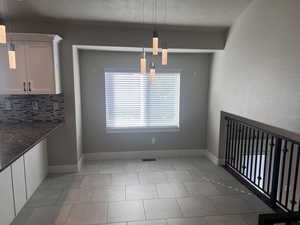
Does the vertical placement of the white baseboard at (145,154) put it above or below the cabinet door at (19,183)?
below

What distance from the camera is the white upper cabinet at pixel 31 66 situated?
3336mm

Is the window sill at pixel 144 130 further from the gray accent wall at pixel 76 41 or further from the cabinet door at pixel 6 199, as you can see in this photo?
the cabinet door at pixel 6 199

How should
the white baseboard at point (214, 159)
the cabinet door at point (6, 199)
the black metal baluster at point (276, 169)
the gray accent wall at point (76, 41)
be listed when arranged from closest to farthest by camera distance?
1. the cabinet door at point (6, 199)
2. the black metal baluster at point (276, 169)
3. the gray accent wall at point (76, 41)
4. the white baseboard at point (214, 159)

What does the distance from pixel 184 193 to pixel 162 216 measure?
0.68m

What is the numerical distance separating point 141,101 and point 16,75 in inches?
93.1

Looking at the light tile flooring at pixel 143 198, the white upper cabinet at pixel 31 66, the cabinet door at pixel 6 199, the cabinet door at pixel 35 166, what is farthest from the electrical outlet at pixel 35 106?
the cabinet door at pixel 6 199

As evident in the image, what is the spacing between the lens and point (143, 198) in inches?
123

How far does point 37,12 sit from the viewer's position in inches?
130

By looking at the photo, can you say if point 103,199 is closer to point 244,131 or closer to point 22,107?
point 22,107

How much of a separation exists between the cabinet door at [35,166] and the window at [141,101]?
4.65ft

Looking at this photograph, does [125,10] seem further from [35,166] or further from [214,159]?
[214,159]

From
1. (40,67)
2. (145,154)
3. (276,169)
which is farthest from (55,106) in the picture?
(276,169)

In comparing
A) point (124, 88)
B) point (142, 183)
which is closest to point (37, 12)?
point (124, 88)

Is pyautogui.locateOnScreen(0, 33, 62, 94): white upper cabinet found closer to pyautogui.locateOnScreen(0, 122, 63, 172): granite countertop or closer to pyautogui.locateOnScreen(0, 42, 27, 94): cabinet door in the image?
pyautogui.locateOnScreen(0, 42, 27, 94): cabinet door
